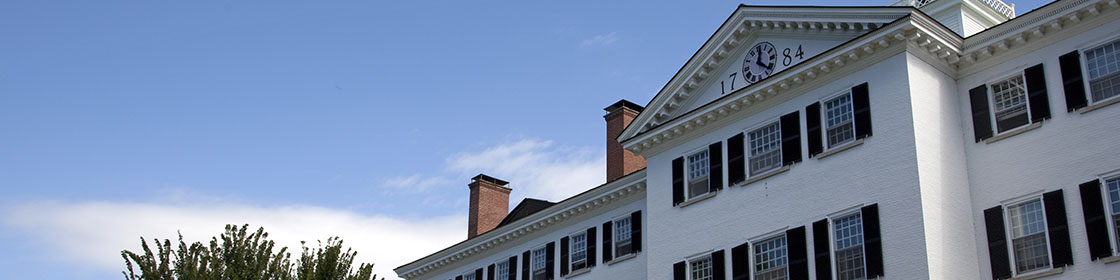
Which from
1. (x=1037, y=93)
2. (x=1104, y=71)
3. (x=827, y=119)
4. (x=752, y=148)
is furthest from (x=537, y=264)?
(x=1104, y=71)

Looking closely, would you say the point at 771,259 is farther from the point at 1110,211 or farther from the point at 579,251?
the point at 579,251

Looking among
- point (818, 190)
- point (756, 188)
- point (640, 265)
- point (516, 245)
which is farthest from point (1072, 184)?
point (516, 245)

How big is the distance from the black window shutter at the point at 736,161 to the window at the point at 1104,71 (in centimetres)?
758

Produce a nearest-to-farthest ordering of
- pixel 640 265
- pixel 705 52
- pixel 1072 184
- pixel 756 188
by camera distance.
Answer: pixel 1072 184 < pixel 756 188 < pixel 705 52 < pixel 640 265

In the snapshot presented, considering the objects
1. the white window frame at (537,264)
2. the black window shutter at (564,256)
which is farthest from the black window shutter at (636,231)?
the white window frame at (537,264)

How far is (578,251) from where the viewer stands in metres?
34.3

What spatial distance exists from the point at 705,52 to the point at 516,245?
1198 cm

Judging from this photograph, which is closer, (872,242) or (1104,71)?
(1104,71)

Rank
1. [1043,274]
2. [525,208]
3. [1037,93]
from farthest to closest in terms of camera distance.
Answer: [525,208], [1037,93], [1043,274]

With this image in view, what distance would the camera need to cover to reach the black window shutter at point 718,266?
25569 millimetres

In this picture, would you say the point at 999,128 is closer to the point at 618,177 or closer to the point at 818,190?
the point at 818,190

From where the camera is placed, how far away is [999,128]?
22828 millimetres

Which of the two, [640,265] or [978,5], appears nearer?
[978,5]

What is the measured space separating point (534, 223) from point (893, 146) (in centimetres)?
1542
